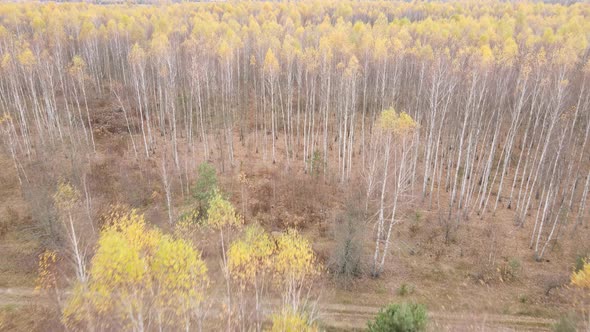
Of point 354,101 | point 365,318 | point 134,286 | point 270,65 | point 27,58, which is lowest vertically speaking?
point 365,318

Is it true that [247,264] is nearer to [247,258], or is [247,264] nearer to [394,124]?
[247,258]

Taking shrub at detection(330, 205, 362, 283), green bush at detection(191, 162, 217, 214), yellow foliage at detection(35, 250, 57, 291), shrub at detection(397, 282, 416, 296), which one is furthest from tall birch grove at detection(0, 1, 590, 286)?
yellow foliage at detection(35, 250, 57, 291)

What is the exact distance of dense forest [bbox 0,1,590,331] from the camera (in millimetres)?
16141

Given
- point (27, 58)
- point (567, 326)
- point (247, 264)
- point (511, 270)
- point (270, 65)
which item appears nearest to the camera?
point (567, 326)

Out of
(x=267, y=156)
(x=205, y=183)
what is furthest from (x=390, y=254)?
(x=267, y=156)

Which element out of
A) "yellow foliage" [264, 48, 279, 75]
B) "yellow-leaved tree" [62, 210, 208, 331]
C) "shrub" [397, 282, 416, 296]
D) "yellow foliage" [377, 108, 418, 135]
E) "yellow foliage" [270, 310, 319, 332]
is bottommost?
"shrub" [397, 282, 416, 296]

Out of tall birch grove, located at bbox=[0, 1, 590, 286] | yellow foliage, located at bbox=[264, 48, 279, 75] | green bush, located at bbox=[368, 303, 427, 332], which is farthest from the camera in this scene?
yellow foliage, located at bbox=[264, 48, 279, 75]

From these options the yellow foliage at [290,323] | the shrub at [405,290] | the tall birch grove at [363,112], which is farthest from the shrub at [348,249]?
the yellow foliage at [290,323]

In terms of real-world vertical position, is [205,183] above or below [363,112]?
below

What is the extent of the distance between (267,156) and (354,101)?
40.9 ft

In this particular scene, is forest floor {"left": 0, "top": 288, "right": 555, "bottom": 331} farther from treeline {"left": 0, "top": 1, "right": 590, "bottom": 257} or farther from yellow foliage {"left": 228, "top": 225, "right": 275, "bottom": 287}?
treeline {"left": 0, "top": 1, "right": 590, "bottom": 257}

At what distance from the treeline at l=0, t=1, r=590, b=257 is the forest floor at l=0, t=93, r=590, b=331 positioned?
1881 mm

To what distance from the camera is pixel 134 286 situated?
44.4 ft

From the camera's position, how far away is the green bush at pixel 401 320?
14836 millimetres
